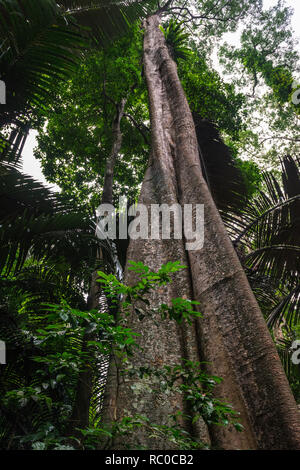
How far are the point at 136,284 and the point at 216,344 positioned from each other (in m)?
0.69

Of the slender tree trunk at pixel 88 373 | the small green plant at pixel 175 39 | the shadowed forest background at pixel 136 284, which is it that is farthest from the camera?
the small green plant at pixel 175 39

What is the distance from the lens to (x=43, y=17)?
7.55ft

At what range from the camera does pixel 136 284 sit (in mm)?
2225

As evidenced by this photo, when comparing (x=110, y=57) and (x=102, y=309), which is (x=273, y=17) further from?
(x=102, y=309)

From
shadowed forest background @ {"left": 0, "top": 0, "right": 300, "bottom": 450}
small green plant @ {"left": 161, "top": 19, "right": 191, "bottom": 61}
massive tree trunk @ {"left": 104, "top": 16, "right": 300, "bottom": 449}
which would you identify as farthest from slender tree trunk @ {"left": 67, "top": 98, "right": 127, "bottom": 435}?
small green plant @ {"left": 161, "top": 19, "right": 191, "bottom": 61}

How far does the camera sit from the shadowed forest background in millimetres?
1448

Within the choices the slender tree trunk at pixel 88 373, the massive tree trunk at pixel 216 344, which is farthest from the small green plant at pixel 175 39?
the massive tree trunk at pixel 216 344

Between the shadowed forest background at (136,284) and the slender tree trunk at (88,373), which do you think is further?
the slender tree trunk at (88,373)

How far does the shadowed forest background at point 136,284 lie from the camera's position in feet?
4.75

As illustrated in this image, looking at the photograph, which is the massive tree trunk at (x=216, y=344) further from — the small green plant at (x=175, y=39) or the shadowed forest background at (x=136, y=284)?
the small green plant at (x=175, y=39)

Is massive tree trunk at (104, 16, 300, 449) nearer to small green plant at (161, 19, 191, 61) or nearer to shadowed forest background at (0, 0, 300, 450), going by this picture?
shadowed forest background at (0, 0, 300, 450)

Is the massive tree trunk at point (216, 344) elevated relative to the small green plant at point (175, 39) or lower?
lower

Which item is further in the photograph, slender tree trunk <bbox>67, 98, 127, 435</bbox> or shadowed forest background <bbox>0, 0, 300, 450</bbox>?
slender tree trunk <bbox>67, 98, 127, 435</bbox>

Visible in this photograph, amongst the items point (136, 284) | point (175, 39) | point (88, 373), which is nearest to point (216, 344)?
point (136, 284)
